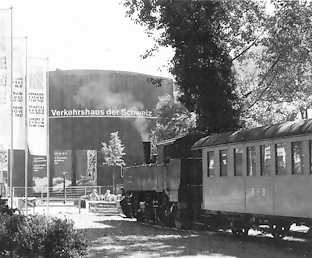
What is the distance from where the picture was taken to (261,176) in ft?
46.5

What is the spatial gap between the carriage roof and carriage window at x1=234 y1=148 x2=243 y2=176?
0.93ft

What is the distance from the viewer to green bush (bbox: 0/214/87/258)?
8617 millimetres

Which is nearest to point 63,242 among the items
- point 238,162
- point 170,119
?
point 238,162

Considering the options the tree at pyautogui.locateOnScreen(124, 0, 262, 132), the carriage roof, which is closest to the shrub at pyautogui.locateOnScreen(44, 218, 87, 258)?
the carriage roof

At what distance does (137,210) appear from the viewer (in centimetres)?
2589

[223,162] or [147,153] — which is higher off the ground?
[147,153]

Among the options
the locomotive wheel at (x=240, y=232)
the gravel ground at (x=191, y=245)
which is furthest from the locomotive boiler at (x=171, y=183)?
the locomotive wheel at (x=240, y=232)

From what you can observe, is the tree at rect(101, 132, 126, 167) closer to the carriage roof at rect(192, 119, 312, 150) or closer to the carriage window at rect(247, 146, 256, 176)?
the carriage roof at rect(192, 119, 312, 150)

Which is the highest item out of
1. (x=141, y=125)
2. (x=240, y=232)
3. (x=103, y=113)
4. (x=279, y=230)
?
(x=103, y=113)

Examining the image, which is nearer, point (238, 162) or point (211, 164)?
point (238, 162)

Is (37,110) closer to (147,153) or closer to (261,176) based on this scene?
(147,153)

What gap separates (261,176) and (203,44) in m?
9.08

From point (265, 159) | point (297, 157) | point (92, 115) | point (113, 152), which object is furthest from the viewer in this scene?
point (92, 115)

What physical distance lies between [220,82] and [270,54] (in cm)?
317
